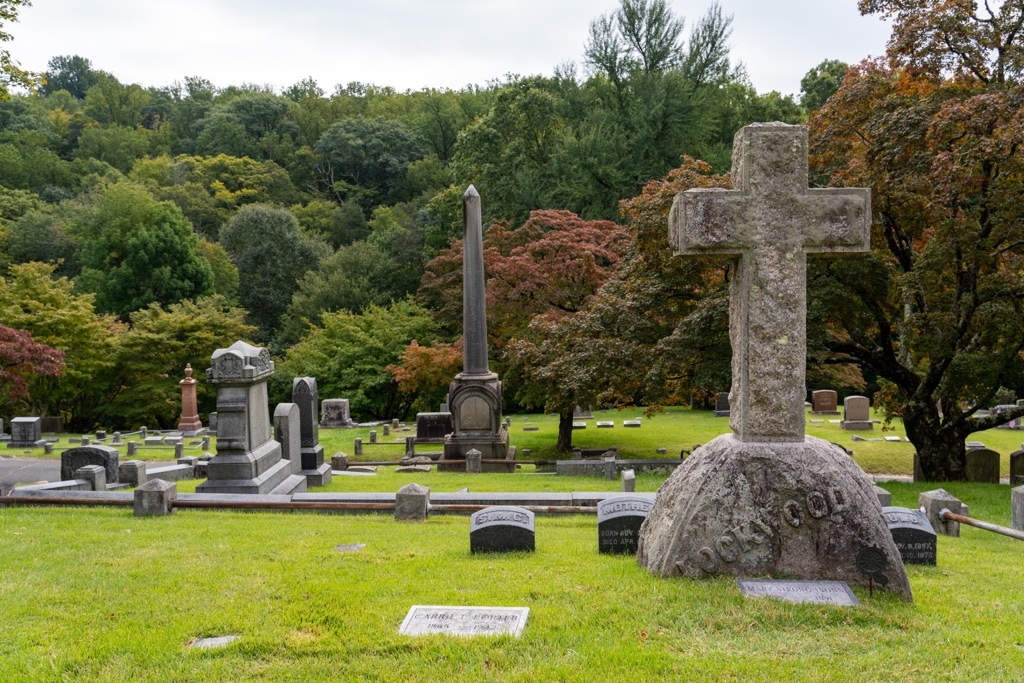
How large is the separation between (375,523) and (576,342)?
31.9 ft

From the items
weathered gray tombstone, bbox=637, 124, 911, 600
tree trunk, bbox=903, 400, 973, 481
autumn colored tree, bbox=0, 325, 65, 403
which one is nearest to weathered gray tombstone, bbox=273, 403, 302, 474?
weathered gray tombstone, bbox=637, 124, 911, 600

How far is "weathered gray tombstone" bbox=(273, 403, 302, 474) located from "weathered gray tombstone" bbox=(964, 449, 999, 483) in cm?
1363

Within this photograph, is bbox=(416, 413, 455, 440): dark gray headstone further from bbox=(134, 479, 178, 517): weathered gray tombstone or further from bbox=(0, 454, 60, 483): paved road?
bbox=(134, 479, 178, 517): weathered gray tombstone

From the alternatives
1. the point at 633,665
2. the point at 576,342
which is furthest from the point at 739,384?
the point at 576,342

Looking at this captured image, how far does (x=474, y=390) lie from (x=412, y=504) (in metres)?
11.1

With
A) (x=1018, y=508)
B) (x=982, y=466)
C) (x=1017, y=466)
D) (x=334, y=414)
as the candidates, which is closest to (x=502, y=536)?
(x=1018, y=508)

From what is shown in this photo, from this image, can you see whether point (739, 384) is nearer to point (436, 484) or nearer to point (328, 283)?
point (436, 484)

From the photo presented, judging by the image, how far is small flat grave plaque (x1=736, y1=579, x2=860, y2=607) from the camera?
16.9 feet

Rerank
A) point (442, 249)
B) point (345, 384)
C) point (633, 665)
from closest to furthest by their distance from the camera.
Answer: point (633, 665), point (345, 384), point (442, 249)

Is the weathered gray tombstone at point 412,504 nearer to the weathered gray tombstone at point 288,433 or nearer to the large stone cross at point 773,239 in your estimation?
the large stone cross at point 773,239

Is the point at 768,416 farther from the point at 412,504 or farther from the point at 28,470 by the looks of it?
the point at 28,470

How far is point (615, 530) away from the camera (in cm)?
716

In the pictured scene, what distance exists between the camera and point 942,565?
7156mm

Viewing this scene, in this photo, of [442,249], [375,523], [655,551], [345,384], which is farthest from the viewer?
[442,249]
